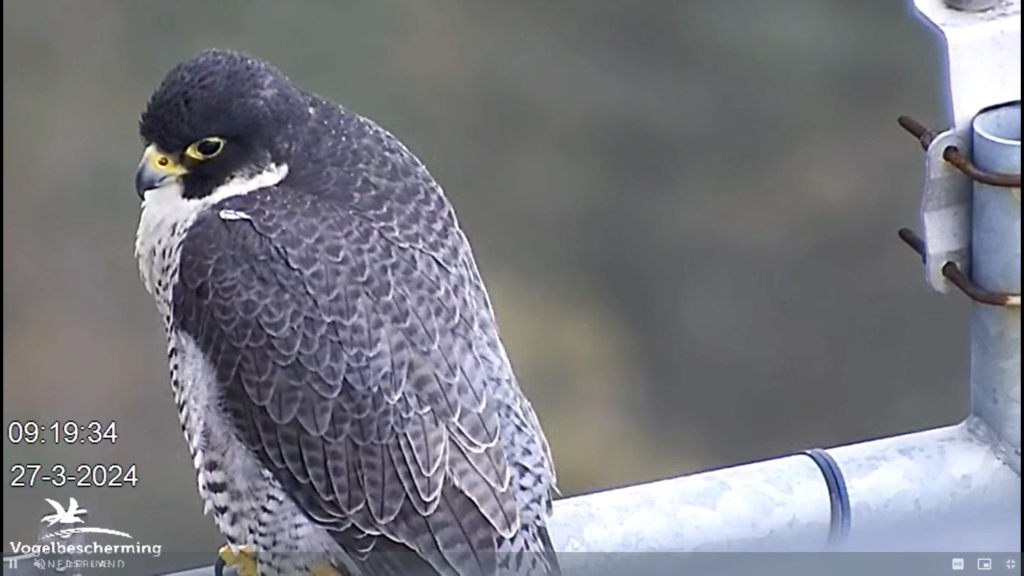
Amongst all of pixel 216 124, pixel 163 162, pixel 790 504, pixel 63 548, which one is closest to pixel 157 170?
pixel 163 162

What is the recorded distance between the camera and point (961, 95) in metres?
2.60

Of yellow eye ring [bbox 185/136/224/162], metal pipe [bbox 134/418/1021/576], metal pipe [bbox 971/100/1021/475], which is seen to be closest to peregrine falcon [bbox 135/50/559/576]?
yellow eye ring [bbox 185/136/224/162]

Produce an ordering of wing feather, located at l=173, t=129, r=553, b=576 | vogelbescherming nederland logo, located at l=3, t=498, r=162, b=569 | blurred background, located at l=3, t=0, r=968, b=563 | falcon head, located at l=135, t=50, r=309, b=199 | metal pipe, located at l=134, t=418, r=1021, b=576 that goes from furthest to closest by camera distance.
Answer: blurred background, located at l=3, t=0, r=968, b=563 < falcon head, located at l=135, t=50, r=309, b=199 < wing feather, located at l=173, t=129, r=553, b=576 < vogelbescherming nederland logo, located at l=3, t=498, r=162, b=569 < metal pipe, located at l=134, t=418, r=1021, b=576

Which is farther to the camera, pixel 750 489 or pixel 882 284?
pixel 882 284

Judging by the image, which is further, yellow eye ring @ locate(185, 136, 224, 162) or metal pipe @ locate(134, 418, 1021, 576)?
yellow eye ring @ locate(185, 136, 224, 162)

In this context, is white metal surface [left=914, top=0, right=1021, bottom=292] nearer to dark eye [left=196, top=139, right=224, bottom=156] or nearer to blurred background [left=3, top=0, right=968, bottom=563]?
dark eye [left=196, top=139, right=224, bottom=156]

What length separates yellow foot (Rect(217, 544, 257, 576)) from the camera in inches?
128

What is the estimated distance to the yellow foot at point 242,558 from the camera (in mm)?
3254

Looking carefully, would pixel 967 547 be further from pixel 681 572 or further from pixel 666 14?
pixel 666 14

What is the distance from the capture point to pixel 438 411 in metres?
3.11

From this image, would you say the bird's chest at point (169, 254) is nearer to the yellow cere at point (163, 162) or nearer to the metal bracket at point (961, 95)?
the yellow cere at point (163, 162)

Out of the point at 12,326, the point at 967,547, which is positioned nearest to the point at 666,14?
the point at 12,326

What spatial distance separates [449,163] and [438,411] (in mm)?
5016

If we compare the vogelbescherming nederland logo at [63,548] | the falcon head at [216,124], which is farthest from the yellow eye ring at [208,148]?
the vogelbescherming nederland logo at [63,548]
